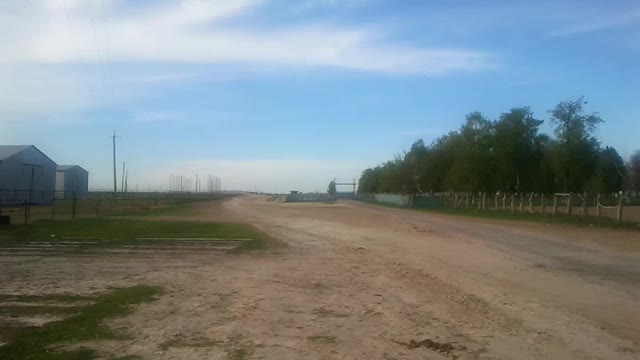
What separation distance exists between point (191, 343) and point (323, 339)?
1781 millimetres

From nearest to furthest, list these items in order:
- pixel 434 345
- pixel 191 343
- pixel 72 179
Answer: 1. pixel 434 345
2. pixel 191 343
3. pixel 72 179

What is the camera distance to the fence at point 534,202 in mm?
47312

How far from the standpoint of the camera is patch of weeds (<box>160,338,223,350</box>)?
9094 mm

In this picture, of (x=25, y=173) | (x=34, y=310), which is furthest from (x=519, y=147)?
(x=34, y=310)

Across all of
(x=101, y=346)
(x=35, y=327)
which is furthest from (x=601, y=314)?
(x=35, y=327)

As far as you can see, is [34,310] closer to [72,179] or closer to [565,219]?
[565,219]

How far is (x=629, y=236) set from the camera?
1192 inches

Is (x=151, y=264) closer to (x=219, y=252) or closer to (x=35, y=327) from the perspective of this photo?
(x=219, y=252)

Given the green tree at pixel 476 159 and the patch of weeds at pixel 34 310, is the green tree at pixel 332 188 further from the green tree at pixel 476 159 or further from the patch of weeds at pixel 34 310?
the patch of weeds at pixel 34 310

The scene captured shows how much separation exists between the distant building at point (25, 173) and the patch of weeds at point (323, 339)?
57081 mm

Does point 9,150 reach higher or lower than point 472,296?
higher

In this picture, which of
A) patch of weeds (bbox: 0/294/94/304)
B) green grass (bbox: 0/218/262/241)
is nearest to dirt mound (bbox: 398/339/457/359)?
patch of weeds (bbox: 0/294/94/304)

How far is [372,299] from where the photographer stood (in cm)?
1326

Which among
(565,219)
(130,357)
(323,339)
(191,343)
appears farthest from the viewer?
(565,219)
